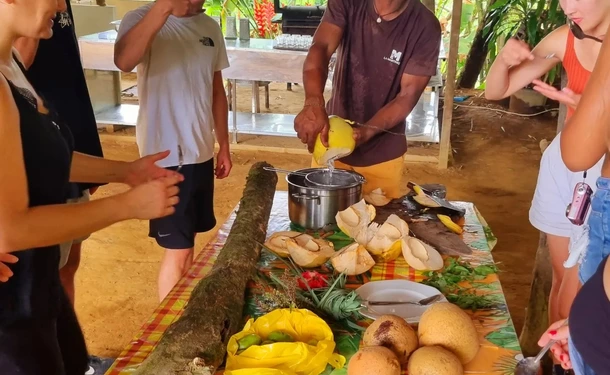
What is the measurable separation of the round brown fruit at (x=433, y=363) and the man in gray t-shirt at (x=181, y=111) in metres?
1.44

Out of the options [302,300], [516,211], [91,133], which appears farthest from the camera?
[516,211]

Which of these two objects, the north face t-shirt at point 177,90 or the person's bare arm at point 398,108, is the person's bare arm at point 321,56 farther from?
the north face t-shirt at point 177,90

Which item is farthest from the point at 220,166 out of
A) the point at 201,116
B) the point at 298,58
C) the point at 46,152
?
the point at 298,58

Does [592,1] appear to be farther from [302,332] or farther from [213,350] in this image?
[213,350]

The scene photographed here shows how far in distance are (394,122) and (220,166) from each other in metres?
0.85

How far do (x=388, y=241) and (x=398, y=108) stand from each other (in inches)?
34.6

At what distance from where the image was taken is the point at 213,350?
4.28 feet

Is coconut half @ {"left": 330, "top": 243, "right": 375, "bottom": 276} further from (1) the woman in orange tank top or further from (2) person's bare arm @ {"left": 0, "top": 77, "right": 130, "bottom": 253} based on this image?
(2) person's bare arm @ {"left": 0, "top": 77, "right": 130, "bottom": 253}

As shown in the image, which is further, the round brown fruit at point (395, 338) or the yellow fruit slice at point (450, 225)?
the yellow fruit slice at point (450, 225)

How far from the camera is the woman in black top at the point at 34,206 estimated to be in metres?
1.18

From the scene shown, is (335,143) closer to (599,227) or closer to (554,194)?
(554,194)

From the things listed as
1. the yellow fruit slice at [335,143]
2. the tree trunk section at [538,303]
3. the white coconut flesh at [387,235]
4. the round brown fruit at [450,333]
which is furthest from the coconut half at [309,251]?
the tree trunk section at [538,303]

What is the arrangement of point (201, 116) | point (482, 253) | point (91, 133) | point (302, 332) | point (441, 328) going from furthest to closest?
point (201, 116)
point (91, 133)
point (482, 253)
point (302, 332)
point (441, 328)

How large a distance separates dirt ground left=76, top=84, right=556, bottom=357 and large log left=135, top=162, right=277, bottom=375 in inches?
34.5
